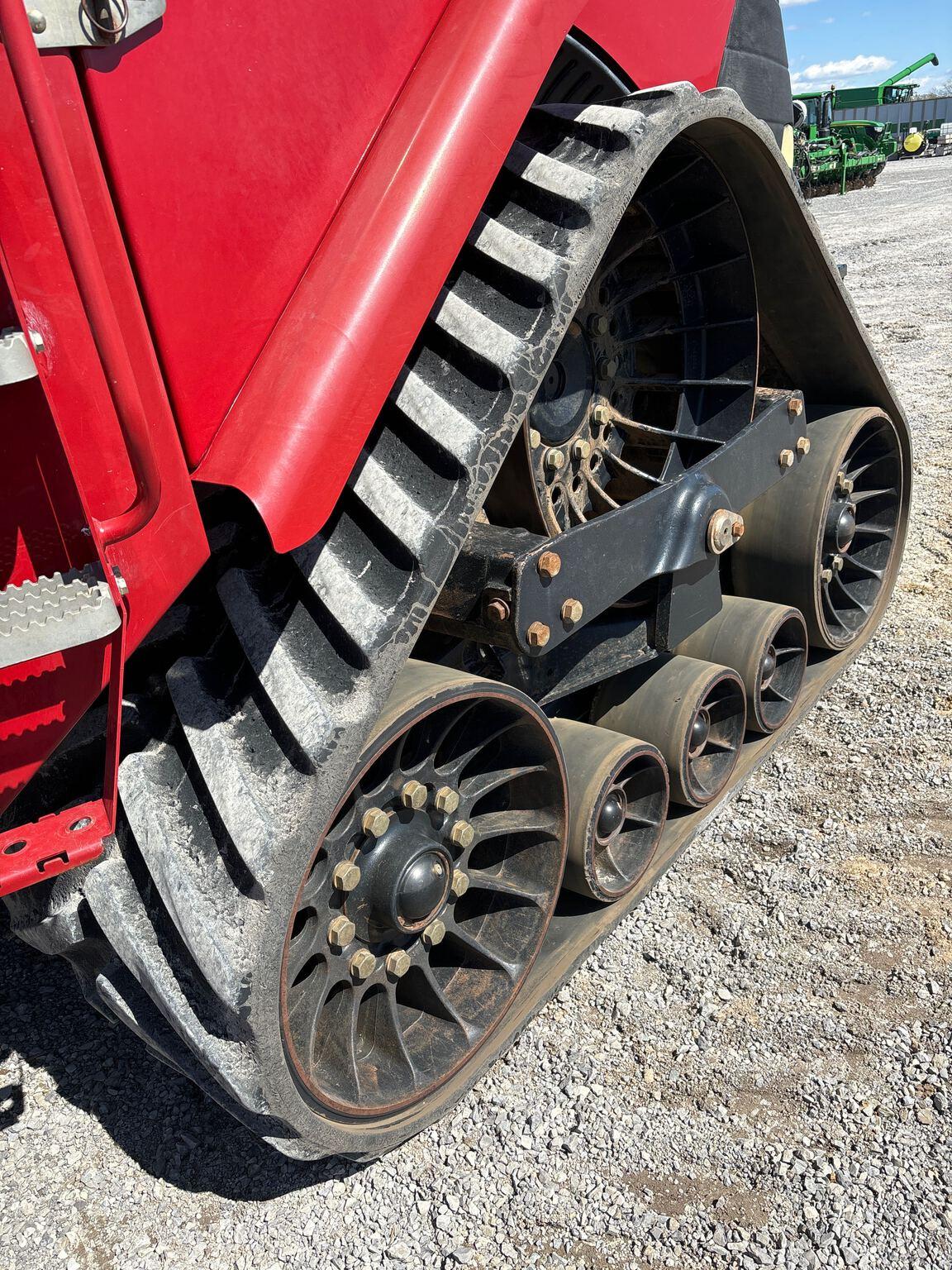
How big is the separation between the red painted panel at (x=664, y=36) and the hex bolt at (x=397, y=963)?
193 centimetres

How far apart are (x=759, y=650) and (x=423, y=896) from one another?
4.94 feet

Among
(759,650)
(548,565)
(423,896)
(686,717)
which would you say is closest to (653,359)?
(759,650)

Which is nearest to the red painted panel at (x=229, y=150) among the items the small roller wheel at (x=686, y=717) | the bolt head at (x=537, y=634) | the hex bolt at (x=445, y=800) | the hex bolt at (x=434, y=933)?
the bolt head at (x=537, y=634)

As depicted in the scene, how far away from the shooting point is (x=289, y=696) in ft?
5.37

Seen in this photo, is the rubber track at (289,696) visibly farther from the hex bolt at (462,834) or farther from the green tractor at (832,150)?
the green tractor at (832,150)

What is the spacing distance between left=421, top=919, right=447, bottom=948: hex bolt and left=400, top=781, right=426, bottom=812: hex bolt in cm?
28

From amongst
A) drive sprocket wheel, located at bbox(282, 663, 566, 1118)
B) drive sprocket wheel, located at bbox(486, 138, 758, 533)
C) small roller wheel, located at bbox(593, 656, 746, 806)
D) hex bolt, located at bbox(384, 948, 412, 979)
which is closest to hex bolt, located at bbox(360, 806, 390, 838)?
drive sprocket wheel, located at bbox(282, 663, 566, 1118)

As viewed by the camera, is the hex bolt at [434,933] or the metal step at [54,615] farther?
the hex bolt at [434,933]

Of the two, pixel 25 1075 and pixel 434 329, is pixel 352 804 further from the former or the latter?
pixel 25 1075

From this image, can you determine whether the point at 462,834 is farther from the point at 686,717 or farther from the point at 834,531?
the point at 834,531

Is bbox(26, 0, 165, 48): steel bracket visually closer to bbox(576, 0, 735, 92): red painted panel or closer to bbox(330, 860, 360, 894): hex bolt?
bbox(576, 0, 735, 92): red painted panel

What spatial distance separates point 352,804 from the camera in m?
1.98

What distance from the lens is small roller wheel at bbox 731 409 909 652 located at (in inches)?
133

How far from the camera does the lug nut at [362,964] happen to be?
2.03 metres
